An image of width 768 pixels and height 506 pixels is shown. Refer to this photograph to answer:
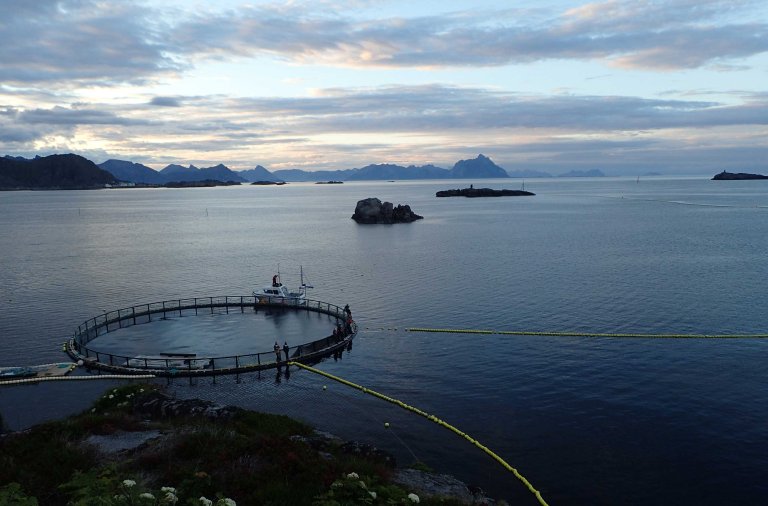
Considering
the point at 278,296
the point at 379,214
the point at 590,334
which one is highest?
the point at 379,214

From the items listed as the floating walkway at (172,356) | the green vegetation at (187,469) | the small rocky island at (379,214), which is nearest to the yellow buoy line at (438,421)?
the floating walkway at (172,356)

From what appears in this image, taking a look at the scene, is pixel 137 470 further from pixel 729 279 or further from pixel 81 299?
pixel 729 279

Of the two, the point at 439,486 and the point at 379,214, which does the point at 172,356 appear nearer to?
the point at 439,486

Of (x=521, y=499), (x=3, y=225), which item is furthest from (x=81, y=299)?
(x=3, y=225)

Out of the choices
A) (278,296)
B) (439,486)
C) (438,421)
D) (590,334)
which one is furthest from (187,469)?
(278,296)

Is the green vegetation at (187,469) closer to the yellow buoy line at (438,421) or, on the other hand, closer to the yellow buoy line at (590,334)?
the yellow buoy line at (438,421)

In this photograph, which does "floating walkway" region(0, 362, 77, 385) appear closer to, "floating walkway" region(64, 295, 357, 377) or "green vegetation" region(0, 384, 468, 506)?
"floating walkway" region(64, 295, 357, 377)

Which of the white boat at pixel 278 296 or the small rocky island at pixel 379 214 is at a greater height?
the small rocky island at pixel 379 214
